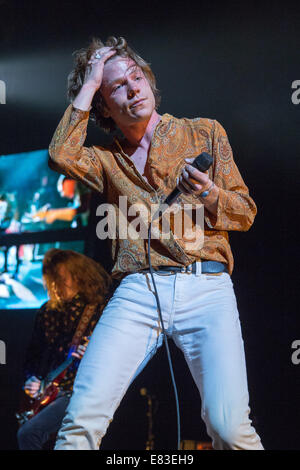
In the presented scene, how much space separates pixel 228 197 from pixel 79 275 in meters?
1.92

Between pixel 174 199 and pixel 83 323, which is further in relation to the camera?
pixel 83 323

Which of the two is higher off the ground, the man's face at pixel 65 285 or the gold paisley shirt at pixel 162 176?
the gold paisley shirt at pixel 162 176

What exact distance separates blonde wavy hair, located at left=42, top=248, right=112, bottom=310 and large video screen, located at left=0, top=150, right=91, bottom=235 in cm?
23

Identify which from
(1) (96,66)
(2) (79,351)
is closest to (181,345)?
(1) (96,66)

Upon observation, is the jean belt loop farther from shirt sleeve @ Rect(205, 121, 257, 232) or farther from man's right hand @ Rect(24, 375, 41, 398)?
man's right hand @ Rect(24, 375, 41, 398)

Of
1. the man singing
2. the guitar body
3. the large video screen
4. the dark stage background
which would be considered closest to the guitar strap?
the guitar body

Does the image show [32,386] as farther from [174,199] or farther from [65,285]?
[174,199]

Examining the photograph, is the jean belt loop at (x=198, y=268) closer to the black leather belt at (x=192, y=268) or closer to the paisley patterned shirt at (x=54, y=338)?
the black leather belt at (x=192, y=268)

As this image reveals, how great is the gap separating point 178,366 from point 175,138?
142 centimetres

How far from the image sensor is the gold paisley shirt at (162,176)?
1479 mm

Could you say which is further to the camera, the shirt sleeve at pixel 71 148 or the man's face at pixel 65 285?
the man's face at pixel 65 285

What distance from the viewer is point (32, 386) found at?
9.45ft

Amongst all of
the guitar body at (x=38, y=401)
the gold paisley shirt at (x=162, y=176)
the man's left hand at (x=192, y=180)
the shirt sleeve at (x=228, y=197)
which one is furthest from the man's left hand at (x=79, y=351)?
the man's left hand at (x=192, y=180)

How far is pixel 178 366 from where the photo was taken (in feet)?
8.54
